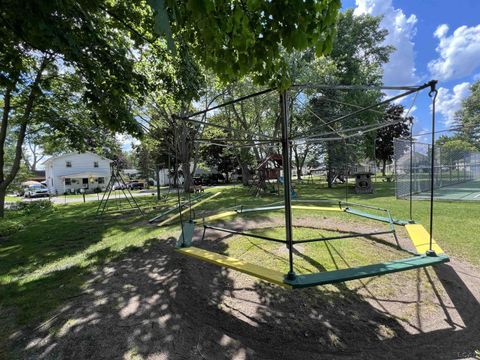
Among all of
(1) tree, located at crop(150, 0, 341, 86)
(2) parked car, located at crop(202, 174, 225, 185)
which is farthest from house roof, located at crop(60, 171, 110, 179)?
(1) tree, located at crop(150, 0, 341, 86)

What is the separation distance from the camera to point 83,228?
9219 millimetres

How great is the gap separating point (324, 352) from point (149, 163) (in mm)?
38044

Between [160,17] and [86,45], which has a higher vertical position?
[86,45]

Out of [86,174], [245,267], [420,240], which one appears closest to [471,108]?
[420,240]

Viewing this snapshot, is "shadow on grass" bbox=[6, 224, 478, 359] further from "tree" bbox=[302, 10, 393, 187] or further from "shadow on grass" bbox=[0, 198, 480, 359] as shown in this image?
"tree" bbox=[302, 10, 393, 187]

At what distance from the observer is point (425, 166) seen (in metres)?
13.6

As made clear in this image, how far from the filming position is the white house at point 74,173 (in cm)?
3756

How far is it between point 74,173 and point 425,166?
1666 inches

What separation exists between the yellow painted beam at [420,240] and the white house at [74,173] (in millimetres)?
39005

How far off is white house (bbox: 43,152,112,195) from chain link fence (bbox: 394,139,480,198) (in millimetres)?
36593

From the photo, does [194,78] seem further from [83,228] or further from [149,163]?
[149,163]

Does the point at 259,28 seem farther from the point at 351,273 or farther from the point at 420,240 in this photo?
the point at 420,240

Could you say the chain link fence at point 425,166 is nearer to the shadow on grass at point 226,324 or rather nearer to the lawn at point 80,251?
the lawn at point 80,251

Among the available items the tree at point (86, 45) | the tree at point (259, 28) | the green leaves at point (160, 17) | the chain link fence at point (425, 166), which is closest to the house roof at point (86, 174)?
the tree at point (86, 45)
